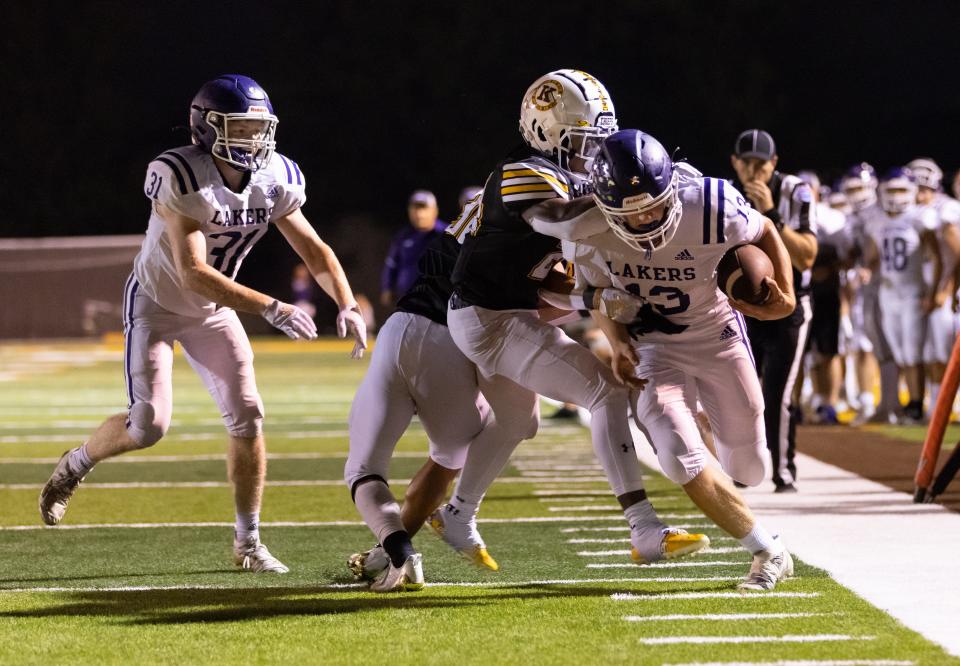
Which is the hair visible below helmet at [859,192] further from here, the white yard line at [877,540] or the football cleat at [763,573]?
the football cleat at [763,573]

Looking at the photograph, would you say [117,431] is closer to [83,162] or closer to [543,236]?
[543,236]

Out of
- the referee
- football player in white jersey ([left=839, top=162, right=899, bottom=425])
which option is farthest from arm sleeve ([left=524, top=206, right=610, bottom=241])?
football player in white jersey ([left=839, top=162, right=899, bottom=425])

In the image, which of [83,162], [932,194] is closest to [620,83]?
[83,162]

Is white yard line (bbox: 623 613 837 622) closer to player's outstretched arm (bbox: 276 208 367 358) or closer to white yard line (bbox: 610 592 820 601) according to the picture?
white yard line (bbox: 610 592 820 601)

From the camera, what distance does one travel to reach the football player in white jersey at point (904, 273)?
387 inches

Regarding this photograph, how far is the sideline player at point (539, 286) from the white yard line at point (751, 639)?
0.45m

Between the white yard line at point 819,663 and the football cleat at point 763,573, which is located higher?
the white yard line at point 819,663

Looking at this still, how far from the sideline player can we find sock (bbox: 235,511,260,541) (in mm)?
1117

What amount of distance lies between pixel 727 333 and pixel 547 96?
85 cm

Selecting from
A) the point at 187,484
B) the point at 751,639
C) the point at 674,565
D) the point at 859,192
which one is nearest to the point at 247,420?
the point at 674,565

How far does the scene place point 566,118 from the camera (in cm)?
404

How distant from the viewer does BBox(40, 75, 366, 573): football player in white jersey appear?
4453 mm

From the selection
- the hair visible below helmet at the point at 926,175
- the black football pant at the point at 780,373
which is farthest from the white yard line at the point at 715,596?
the hair visible below helmet at the point at 926,175

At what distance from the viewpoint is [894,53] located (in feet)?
76.6
